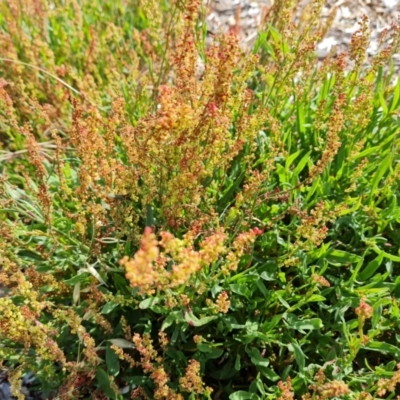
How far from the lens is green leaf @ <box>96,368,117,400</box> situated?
183 centimetres

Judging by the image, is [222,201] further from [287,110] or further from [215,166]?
[287,110]

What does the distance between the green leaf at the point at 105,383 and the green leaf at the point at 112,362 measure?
3 centimetres

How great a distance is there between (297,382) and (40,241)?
3.76 feet

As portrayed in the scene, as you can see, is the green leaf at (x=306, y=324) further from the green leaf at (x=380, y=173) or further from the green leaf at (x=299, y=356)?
the green leaf at (x=380, y=173)

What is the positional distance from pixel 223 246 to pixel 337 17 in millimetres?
2915

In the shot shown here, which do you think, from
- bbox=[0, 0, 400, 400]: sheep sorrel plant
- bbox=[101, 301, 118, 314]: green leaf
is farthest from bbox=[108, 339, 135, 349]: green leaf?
bbox=[101, 301, 118, 314]: green leaf

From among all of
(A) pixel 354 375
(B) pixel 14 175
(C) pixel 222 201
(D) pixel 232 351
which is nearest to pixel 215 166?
(C) pixel 222 201

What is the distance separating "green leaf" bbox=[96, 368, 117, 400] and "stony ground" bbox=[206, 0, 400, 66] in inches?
99.1

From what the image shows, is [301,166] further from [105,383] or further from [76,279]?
[105,383]

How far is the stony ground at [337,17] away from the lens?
3771 mm

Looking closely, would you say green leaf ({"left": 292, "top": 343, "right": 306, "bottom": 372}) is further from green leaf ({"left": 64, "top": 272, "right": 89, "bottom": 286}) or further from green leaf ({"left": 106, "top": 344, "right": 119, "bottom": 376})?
green leaf ({"left": 64, "top": 272, "right": 89, "bottom": 286})

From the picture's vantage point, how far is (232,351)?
6.63ft

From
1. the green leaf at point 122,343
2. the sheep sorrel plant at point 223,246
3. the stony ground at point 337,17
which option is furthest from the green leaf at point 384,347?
the stony ground at point 337,17

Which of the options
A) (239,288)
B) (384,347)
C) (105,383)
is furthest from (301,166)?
(105,383)
